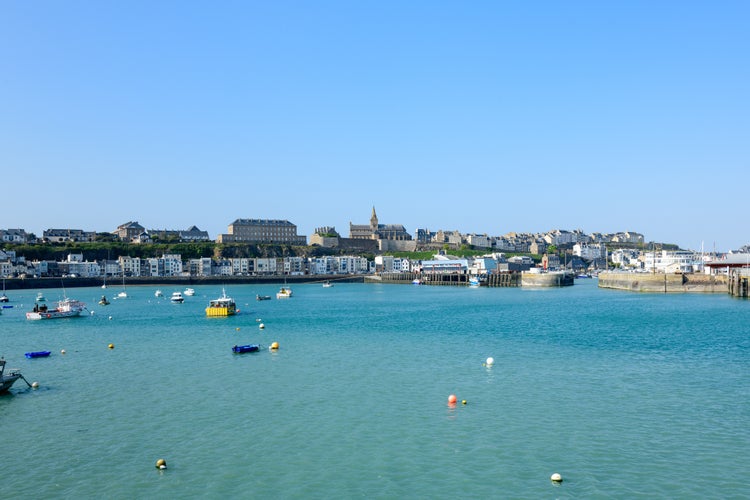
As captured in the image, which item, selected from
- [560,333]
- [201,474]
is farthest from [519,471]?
[560,333]

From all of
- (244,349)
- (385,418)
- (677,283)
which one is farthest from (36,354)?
(677,283)

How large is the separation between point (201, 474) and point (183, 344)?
26.6m

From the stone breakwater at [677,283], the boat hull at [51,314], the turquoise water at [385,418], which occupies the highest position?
the stone breakwater at [677,283]

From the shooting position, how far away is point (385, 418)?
21.7 metres

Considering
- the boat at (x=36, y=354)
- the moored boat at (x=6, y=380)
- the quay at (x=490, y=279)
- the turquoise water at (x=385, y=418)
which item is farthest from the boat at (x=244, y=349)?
the quay at (x=490, y=279)

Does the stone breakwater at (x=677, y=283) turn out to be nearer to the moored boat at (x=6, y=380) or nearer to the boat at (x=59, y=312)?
the boat at (x=59, y=312)

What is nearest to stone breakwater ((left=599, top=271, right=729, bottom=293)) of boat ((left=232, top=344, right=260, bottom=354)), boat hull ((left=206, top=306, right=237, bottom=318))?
boat hull ((left=206, top=306, right=237, bottom=318))

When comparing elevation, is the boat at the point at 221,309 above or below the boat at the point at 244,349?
above

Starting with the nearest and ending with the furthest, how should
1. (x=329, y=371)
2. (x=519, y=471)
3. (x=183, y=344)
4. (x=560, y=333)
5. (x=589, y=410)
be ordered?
(x=519, y=471), (x=589, y=410), (x=329, y=371), (x=183, y=344), (x=560, y=333)

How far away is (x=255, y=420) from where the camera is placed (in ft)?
71.1

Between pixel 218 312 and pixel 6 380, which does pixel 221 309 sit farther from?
pixel 6 380

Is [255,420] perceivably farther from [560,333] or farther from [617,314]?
[617,314]

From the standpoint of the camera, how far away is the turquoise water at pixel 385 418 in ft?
52.2

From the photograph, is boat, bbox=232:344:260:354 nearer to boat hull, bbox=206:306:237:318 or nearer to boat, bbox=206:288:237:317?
boat hull, bbox=206:306:237:318
